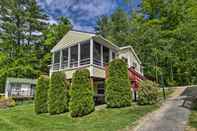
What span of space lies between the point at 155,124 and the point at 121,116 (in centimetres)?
193

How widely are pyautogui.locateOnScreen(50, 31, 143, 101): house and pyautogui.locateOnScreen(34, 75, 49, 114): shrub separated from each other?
303cm

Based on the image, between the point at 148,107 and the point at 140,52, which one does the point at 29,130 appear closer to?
the point at 148,107

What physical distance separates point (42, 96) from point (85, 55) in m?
5.43

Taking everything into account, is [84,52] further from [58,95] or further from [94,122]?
[94,122]

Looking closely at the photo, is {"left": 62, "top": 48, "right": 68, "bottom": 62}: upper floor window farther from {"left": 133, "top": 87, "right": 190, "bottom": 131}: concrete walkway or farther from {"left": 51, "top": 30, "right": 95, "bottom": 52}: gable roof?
{"left": 133, "top": 87, "right": 190, "bottom": 131}: concrete walkway

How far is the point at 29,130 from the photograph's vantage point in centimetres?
996

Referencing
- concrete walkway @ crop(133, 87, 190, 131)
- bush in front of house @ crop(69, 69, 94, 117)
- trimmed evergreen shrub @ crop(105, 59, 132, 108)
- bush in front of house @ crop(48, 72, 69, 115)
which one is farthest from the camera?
bush in front of house @ crop(48, 72, 69, 115)

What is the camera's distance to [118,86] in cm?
1283

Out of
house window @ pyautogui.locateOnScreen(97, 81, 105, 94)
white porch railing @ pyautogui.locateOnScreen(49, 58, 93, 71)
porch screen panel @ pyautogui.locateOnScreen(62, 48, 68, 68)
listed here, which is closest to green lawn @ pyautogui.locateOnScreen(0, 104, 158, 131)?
white porch railing @ pyautogui.locateOnScreen(49, 58, 93, 71)

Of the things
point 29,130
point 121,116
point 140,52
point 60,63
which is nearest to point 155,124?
point 121,116

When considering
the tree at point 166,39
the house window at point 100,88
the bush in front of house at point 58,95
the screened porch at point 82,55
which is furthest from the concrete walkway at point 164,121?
the house window at point 100,88

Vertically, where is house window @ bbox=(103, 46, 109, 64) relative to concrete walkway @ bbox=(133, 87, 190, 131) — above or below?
above

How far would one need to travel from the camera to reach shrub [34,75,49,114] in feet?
49.4

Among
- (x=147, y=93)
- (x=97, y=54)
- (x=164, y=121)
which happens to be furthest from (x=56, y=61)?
(x=164, y=121)
